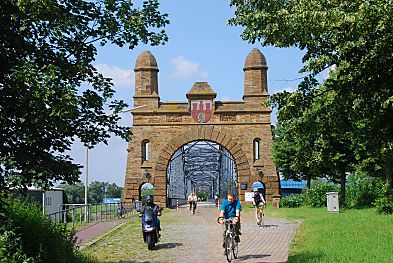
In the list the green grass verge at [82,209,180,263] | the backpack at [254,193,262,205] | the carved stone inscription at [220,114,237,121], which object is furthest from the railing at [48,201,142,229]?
the carved stone inscription at [220,114,237,121]

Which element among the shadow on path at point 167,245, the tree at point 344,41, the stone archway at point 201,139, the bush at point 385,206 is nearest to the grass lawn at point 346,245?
the tree at point 344,41

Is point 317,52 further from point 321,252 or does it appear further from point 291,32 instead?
point 321,252

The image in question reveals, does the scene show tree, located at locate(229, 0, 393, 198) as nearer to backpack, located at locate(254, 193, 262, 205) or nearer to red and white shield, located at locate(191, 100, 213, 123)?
backpack, located at locate(254, 193, 262, 205)

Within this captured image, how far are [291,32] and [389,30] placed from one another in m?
1.84

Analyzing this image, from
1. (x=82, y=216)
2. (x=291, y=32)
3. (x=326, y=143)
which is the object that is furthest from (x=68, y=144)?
(x=82, y=216)

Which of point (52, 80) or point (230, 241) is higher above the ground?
point (52, 80)

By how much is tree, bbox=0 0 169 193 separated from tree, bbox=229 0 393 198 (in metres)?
3.28

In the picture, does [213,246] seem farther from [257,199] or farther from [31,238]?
[257,199]

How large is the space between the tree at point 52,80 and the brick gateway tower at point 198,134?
33.1 m

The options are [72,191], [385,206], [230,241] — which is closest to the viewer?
[230,241]

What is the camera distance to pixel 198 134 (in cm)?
4238

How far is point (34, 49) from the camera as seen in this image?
8086 mm

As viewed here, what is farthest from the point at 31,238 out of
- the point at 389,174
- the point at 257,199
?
the point at 389,174

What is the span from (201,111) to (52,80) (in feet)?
115
